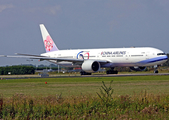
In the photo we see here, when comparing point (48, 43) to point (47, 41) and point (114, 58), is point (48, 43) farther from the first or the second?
point (114, 58)

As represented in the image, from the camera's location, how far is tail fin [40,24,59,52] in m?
65.1

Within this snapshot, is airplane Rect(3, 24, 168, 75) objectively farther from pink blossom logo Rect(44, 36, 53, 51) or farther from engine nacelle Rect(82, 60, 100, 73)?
pink blossom logo Rect(44, 36, 53, 51)

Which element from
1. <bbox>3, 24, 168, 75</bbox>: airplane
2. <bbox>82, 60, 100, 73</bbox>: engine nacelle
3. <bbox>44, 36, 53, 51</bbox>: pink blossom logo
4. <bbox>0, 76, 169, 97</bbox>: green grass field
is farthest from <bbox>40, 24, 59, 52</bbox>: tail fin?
<bbox>0, 76, 169, 97</bbox>: green grass field

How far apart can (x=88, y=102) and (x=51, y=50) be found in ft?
165

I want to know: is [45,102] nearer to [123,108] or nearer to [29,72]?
[123,108]

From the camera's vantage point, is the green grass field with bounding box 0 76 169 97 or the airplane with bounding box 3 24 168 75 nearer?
the green grass field with bounding box 0 76 169 97

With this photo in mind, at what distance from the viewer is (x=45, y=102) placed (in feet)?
51.0

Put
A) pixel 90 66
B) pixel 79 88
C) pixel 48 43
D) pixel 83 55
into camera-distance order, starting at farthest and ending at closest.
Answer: pixel 48 43 → pixel 83 55 → pixel 90 66 → pixel 79 88

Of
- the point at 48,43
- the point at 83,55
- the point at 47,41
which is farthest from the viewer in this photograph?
the point at 47,41

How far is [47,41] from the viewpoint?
6606cm

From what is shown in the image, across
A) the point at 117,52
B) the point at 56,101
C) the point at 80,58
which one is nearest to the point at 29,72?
the point at 80,58

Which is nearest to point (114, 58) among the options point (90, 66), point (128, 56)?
point (128, 56)

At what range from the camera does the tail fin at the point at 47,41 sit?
65125 millimetres

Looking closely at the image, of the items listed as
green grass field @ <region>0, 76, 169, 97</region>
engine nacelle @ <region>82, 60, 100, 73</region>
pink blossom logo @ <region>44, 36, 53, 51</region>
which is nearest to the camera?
green grass field @ <region>0, 76, 169, 97</region>
